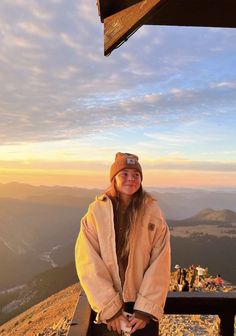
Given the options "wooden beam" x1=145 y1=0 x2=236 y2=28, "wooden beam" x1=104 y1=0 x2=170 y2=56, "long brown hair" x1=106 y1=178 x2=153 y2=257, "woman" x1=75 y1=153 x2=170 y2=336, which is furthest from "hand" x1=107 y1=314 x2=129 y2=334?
"wooden beam" x1=145 y1=0 x2=236 y2=28

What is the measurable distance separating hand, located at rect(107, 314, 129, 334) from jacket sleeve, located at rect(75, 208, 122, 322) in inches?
1.7

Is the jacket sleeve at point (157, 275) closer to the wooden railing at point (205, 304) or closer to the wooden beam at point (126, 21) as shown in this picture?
the wooden railing at point (205, 304)

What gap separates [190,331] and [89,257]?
6.26 m

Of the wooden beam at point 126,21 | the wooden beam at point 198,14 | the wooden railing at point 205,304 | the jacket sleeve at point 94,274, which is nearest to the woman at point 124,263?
the jacket sleeve at point 94,274

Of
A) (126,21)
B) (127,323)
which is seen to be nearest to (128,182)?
(127,323)

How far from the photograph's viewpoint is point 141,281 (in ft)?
7.97

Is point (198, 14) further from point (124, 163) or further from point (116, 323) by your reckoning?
point (116, 323)

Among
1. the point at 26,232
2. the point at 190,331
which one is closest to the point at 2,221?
the point at 26,232

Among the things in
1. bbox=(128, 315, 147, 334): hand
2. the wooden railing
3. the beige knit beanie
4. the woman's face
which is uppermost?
the beige knit beanie

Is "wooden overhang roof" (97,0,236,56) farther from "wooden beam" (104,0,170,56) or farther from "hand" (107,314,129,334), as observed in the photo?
"hand" (107,314,129,334)

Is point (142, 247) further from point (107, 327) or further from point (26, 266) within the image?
point (26, 266)

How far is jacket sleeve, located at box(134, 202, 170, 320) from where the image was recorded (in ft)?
7.70

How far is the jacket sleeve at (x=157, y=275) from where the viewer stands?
235cm

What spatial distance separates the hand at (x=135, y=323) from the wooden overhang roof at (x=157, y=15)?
4.87ft
